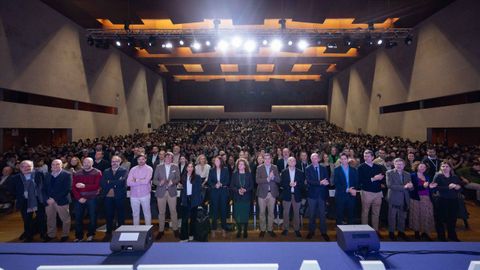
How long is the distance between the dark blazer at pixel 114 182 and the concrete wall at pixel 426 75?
12895mm

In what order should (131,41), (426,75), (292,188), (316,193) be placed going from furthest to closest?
(426,75)
(131,41)
(292,188)
(316,193)

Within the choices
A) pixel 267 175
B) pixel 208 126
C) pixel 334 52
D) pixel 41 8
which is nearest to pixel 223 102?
pixel 208 126

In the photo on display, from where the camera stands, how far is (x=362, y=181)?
5.48 m

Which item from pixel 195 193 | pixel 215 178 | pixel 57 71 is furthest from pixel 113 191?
pixel 57 71

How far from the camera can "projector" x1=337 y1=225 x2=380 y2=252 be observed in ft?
9.45

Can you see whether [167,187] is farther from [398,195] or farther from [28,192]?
[398,195]

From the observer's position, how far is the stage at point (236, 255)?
106 inches

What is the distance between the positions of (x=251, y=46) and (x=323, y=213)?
9.76 m

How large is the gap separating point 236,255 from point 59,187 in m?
4.29

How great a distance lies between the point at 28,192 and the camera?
5.28 metres

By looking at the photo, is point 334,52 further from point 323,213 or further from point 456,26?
point 323,213

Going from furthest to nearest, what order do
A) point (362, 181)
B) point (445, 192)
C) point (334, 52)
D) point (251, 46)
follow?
point (334, 52) → point (251, 46) → point (362, 181) → point (445, 192)

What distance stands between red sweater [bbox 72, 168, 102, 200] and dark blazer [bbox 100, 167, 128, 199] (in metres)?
0.11

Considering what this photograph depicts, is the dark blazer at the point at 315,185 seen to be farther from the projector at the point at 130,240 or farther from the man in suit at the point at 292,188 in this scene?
the projector at the point at 130,240
